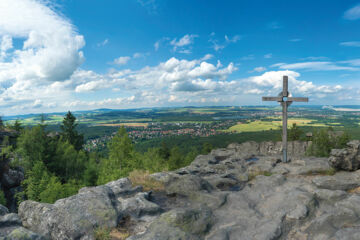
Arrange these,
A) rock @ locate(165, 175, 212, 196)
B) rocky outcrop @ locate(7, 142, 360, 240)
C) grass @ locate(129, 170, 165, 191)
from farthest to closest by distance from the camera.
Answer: grass @ locate(129, 170, 165, 191), rock @ locate(165, 175, 212, 196), rocky outcrop @ locate(7, 142, 360, 240)

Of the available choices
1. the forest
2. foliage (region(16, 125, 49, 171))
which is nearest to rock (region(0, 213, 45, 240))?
the forest

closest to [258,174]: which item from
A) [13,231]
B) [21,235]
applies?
[21,235]

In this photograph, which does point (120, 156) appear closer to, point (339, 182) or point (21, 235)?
point (21, 235)

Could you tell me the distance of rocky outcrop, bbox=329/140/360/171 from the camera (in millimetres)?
12266

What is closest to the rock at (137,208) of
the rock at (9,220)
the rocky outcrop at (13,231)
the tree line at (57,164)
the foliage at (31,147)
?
the rocky outcrop at (13,231)

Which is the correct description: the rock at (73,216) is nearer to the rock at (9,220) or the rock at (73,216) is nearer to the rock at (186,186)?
the rock at (9,220)

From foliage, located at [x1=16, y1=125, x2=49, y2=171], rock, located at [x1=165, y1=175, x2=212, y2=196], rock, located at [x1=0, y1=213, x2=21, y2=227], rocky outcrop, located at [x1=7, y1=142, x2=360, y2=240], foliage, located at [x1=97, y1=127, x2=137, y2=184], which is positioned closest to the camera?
rock, located at [x1=0, y1=213, x2=21, y2=227]

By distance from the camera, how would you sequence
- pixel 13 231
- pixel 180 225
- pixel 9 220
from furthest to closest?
pixel 180 225 < pixel 9 220 < pixel 13 231

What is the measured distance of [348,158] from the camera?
12.4m

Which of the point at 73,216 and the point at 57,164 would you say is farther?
the point at 57,164

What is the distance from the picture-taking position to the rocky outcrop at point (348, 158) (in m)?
12.3

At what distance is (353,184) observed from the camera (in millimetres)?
9961

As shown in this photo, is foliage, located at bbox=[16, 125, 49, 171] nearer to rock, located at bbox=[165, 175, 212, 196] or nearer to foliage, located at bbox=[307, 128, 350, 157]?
rock, located at bbox=[165, 175, 212, 196]

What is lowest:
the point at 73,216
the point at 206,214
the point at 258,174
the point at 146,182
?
the point at 258,174
